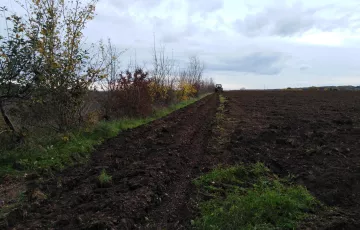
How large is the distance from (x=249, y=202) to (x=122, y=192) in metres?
Answer: 2.04

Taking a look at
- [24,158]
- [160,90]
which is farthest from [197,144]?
[160,90]

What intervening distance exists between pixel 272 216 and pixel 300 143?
4825 millimetres

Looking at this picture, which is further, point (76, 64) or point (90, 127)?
point (90, 127)

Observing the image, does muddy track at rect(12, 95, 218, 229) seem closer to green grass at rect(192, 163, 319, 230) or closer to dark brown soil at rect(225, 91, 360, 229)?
green grass at rect(192, 163, 319, 230)

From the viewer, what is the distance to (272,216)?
4.11m

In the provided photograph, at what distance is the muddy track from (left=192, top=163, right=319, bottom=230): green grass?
1.15 ft

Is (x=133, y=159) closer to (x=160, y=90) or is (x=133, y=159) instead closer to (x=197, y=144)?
(x=197, y=144)

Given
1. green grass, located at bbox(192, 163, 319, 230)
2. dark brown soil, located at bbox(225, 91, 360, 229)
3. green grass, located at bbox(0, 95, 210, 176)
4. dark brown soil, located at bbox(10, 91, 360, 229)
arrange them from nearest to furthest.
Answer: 1. green grass, located at bbox(192, 163, 319, 230)
2. dark brown soil, located at bbox(10, 91, 360, 229)
3. dark brown soil, located at bbox(225, 91, 360, 229)
4. green grass, located at bbox(0, 95, 210, 176)

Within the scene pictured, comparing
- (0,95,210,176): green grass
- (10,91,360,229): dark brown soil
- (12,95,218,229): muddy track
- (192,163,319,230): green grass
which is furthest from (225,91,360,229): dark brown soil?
(0,95,210,176): green grass

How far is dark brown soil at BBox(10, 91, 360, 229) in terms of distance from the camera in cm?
412

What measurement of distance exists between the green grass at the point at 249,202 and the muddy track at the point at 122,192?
1.15ft

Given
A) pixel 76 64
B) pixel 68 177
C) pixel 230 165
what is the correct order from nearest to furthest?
pixel 68 177 < pixel 230 165 < pixel 76 64

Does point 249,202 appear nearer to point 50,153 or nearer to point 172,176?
point 172,176

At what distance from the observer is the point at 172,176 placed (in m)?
5.92
